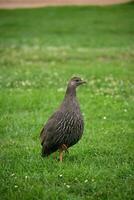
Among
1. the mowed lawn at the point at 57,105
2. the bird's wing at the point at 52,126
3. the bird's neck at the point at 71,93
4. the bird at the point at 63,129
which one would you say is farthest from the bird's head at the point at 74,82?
the mowed lawn at the point at 57,105

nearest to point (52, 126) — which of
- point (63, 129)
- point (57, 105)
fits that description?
point (63, 129)

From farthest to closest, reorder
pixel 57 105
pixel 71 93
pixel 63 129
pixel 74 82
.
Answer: pixel 57 105, pixel 74 82, pixel 71 93, pixel 63 129

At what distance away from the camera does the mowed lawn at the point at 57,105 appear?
688 centimetres

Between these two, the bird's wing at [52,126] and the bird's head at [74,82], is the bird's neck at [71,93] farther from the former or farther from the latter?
the bird's wing at [52,126]

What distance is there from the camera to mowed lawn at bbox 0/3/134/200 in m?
6.88

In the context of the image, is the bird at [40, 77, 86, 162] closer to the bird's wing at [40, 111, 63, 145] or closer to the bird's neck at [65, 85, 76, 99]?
the bird's wing at [40, 111, 63, 145]

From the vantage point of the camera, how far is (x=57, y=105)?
1147cm

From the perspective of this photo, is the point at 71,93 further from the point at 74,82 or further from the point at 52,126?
the point at 52,126

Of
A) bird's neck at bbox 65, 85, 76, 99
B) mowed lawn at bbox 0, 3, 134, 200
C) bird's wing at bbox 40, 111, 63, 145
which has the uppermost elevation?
bird's neck at bbox 65, 85, 76, 99

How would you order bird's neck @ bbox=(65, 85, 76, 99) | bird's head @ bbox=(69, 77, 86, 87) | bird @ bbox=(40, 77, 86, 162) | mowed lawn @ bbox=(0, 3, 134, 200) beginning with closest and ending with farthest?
1. mowed lawn @ bbox=(0, 3, 134, 200)
2. bird @ bbox=(40, 77, 86, 162)
3. bird's neck @ bbox=(65, 85, 76, 99)
4. bird's head @ bbox=(69, 77, 86, 87)

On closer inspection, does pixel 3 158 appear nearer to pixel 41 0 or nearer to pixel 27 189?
pixel 27 189

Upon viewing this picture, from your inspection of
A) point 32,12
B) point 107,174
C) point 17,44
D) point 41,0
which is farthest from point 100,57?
point 41,0

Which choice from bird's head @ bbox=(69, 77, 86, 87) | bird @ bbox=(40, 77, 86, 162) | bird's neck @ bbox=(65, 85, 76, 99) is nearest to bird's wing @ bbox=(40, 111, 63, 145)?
bird @ bbox=(40, 77, 86, 162)

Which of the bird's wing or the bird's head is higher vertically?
the bird's head
